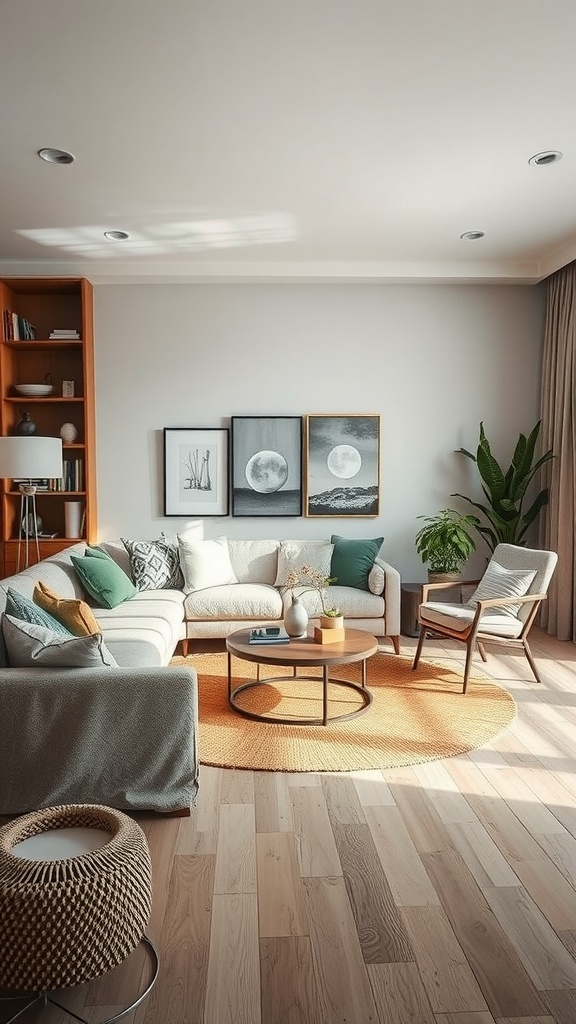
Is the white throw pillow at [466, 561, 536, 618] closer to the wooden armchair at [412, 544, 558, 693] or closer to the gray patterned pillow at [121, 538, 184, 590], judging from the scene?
the wooden armchair at [412, 544, 558, 693]

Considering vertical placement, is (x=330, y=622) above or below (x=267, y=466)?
below

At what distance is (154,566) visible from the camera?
5.27 meters

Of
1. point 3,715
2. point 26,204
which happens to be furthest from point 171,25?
point 3,715

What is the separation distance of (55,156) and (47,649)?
2.47 meters

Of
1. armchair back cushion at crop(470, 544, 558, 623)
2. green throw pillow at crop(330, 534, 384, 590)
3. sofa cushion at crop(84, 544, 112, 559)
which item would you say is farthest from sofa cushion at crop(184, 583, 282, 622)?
armchair back cushion at crop(470, 544, 558, 623)

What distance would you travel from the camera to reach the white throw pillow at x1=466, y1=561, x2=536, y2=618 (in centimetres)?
450

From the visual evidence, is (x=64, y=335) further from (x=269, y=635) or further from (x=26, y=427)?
(x=269, y=635)

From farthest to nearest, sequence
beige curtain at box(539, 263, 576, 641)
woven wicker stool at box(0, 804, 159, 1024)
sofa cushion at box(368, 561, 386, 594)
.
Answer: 1. beige curtain at box(539, 263, 576, 641)
2. sofa cushion at box(368, 561, 386, 594)
3. woven wicker stool at box(0, 804, 159, 1024)

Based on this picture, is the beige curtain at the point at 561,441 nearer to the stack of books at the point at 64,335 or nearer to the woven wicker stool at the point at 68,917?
the stack of books at the point at 64,335

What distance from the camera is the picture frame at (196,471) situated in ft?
19.5

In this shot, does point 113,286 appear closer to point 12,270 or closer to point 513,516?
point 12,270

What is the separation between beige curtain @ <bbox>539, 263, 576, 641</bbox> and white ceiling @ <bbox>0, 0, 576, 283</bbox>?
1.29ft

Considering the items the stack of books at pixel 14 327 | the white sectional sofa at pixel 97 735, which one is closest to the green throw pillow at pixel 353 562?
the white sectional sofa at pixel 97 735

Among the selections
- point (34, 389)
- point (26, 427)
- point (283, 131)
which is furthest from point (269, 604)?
point (283, 131)
